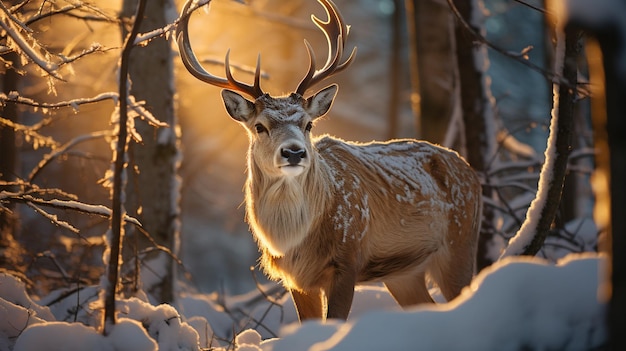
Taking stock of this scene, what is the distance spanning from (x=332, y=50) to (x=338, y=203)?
161 cm

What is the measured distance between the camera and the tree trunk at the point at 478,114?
8.34 metres

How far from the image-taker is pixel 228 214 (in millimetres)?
25547

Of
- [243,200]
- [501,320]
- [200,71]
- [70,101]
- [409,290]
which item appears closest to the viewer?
[501,320]

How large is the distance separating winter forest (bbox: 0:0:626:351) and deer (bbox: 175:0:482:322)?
290mm

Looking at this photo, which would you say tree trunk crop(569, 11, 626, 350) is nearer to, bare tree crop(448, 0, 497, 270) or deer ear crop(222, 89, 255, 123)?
deer ear crop(222, 89, 255, 123)

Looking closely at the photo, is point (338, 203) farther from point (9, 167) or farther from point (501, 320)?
point (9, 167)

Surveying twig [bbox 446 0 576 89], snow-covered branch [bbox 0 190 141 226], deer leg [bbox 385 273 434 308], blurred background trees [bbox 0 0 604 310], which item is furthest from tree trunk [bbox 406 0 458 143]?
snow-covered branch [bbox 0 190 141 226]

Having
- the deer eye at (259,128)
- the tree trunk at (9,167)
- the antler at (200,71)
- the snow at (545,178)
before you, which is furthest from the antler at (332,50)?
the tree trunk at (9,167)

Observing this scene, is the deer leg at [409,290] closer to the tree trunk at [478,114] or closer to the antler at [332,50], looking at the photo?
the tree trunk at [478,114]

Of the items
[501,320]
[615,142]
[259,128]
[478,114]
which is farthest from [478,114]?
[615,142]

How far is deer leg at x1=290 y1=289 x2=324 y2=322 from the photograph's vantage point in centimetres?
592

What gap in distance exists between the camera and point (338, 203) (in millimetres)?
5840

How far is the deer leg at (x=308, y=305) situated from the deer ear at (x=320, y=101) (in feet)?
5.20

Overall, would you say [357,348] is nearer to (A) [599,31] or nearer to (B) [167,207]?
(A) [599,31]
